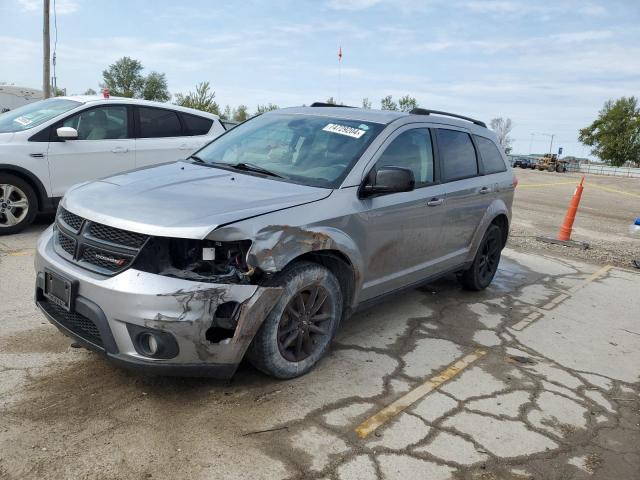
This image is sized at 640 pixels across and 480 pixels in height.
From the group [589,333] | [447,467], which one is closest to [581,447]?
[447,467]

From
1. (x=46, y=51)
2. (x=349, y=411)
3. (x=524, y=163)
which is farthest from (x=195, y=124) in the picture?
(x=524, y=163)

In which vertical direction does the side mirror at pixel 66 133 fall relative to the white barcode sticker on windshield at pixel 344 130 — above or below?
below

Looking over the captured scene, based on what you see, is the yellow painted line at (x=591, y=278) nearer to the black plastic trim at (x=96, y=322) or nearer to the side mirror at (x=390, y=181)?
the side mirror at (x=390, y=181)

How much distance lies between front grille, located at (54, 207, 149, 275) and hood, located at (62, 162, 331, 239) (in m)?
0.06

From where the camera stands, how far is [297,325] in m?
3.42

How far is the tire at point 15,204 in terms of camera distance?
650cm

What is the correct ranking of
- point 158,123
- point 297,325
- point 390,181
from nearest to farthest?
point 297,325
point 390,181
point 158,123

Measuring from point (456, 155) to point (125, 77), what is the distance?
7473cm

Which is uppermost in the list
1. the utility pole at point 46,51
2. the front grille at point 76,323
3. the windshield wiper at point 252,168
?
the utility pole at point 46,51

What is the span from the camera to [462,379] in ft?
12.4

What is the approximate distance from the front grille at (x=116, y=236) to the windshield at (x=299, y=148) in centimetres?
118

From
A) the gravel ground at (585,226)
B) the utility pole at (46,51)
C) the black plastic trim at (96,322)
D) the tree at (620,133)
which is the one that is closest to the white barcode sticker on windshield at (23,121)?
the black plastic trim at (96,322)

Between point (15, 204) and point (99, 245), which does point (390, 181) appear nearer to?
point (99, 245)

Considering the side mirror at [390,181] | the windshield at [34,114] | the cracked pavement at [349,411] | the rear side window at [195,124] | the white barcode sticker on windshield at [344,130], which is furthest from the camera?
the rear side window at [195,124]
